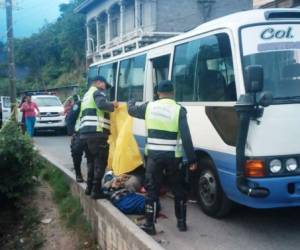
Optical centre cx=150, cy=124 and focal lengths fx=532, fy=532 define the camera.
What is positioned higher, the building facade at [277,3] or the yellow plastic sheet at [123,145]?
the building facade at [277,3]

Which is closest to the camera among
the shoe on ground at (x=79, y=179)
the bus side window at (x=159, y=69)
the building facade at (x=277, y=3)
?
the bus side window at (x=159, y=69)

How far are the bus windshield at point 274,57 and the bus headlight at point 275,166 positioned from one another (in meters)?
0.81

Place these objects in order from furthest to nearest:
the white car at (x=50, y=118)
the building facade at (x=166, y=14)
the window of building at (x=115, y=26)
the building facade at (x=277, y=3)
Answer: the window of building at (x=115, y=26)
the building facade at (x=166, y=14)
the white car at (x=50, y=118)
the building facade at (x=277, y=3)

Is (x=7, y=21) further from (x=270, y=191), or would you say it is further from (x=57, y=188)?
(x=270, y=191)

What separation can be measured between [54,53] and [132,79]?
44637mm

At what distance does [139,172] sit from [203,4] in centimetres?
2105

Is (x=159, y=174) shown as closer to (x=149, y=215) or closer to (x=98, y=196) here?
(x=149, y=215)

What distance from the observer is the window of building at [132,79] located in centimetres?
943

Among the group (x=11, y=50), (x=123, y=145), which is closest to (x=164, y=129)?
(x=123, y=145)

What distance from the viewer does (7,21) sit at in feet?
79.7

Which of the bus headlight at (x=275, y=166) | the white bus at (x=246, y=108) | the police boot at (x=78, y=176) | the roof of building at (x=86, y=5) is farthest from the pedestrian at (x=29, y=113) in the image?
the roof of building at (x=86, y=5)

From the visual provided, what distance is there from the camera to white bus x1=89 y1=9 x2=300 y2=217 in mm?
5711

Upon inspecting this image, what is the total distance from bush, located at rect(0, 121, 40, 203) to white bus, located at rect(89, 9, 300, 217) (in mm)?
3790

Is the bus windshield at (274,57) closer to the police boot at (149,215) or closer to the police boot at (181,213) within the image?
the police boot at (181,213)
